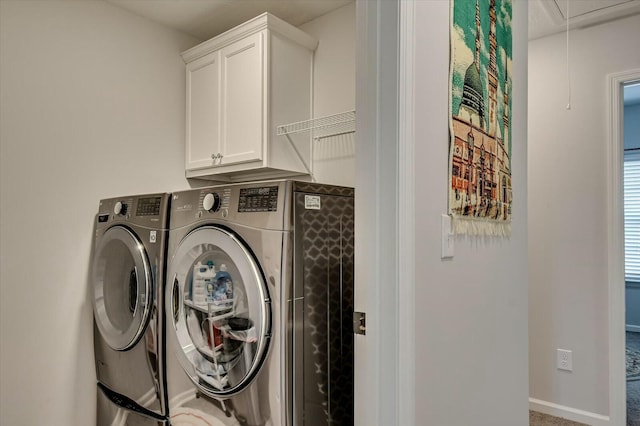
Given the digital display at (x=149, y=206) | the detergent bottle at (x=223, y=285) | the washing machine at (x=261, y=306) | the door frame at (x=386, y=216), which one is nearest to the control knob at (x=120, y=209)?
the digital display at (x=149, y=206)

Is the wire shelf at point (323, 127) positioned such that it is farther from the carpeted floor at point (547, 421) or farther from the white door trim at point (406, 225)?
the carpeted floor at point (547, 421)

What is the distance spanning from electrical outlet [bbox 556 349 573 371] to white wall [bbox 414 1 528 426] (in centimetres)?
94

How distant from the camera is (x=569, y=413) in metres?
2.49

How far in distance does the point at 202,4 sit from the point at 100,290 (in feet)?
5.49

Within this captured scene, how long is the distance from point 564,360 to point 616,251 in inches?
28.0

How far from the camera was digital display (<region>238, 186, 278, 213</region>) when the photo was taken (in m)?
1.47

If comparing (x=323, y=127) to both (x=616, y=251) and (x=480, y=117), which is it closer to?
(x=480, y=117)

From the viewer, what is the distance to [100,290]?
2.21m

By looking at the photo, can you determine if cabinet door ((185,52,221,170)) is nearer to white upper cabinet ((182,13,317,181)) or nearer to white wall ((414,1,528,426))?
white upper cabinet ((182,13,317,181))

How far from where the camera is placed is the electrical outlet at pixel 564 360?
250 cm

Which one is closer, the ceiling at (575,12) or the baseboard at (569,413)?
the ceiling at (575,12)

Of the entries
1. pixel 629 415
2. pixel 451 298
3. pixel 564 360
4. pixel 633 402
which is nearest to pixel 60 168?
pixel 451 298

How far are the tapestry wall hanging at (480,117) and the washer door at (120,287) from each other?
1.39 m

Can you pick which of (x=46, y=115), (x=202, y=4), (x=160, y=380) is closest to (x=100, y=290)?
(x=160, y=380)
